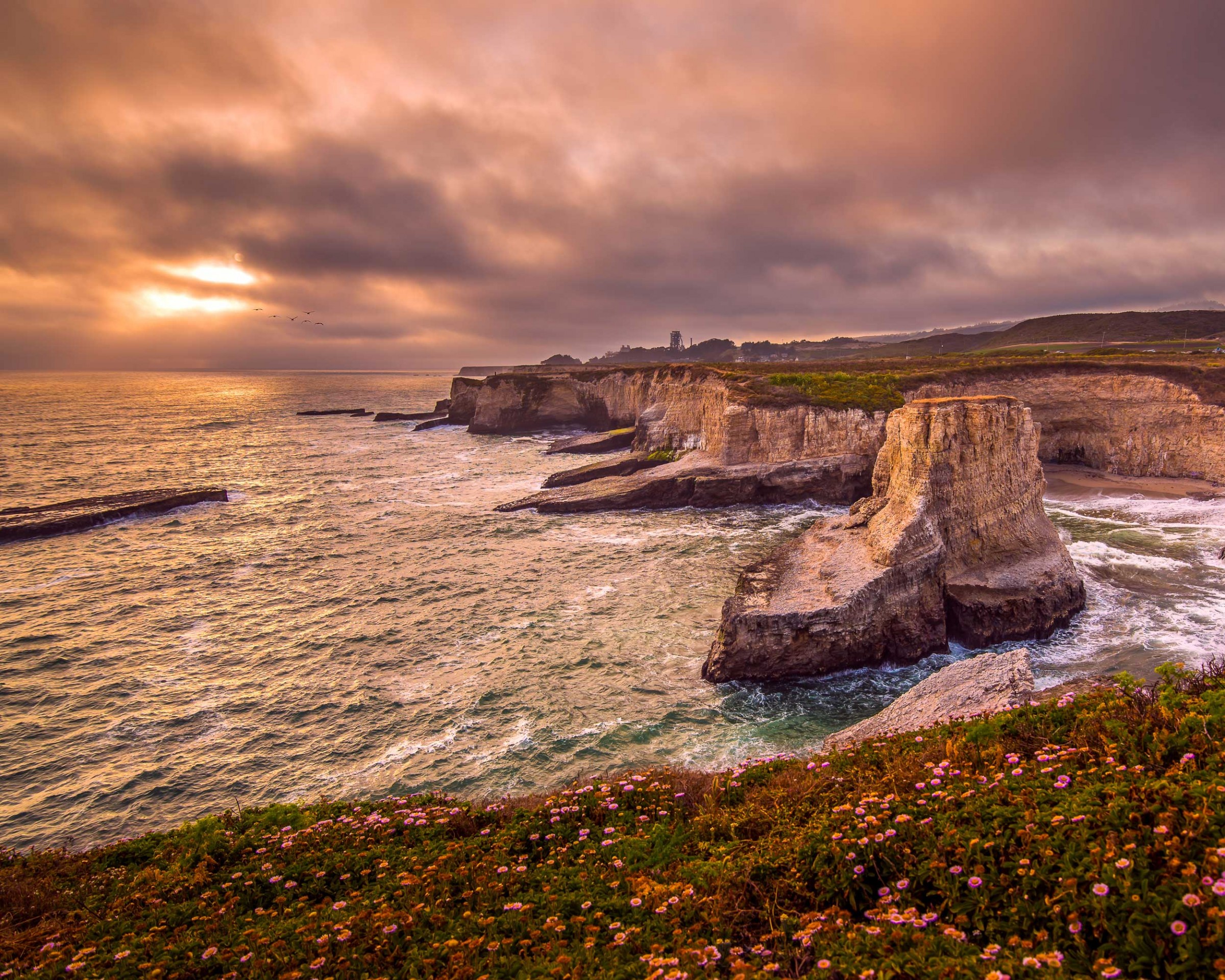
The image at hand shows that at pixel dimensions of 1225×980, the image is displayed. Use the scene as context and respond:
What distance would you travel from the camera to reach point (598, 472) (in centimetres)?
4775

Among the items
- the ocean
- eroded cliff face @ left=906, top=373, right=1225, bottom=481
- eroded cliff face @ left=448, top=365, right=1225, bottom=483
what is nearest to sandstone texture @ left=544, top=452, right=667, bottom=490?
eroded cliff face @ left=448, top=365, right=1225, bottom=483

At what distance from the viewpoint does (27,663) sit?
2216 centimetres

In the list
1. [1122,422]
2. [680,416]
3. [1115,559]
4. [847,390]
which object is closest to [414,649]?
[1115,559]

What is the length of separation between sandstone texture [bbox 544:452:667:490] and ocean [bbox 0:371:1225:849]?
7073 mm

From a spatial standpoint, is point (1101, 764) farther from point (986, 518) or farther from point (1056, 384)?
point (1056, 384)

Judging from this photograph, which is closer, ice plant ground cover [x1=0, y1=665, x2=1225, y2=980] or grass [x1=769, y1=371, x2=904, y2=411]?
ice plant ground cover [x1=0, y1=665, x2=1225, y2=980]

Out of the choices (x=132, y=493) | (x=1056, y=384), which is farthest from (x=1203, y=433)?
(x=132, y=493)

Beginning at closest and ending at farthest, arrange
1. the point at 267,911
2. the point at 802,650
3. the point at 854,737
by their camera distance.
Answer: the point at 267,911 → the point at 854,737 → the point at 802,650

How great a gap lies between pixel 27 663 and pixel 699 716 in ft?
82.2

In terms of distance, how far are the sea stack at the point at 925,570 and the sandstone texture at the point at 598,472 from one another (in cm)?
2442

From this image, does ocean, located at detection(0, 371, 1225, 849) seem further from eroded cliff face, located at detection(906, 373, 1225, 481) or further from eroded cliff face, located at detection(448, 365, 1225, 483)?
eroded cliff face, located at detection(906, 373, 1225, 481)

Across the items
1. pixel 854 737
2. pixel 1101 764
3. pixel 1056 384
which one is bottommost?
pixel 854 737

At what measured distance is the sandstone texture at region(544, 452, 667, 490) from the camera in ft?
155

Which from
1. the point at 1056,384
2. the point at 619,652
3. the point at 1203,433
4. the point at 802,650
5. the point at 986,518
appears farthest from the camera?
the point at 1056,384
